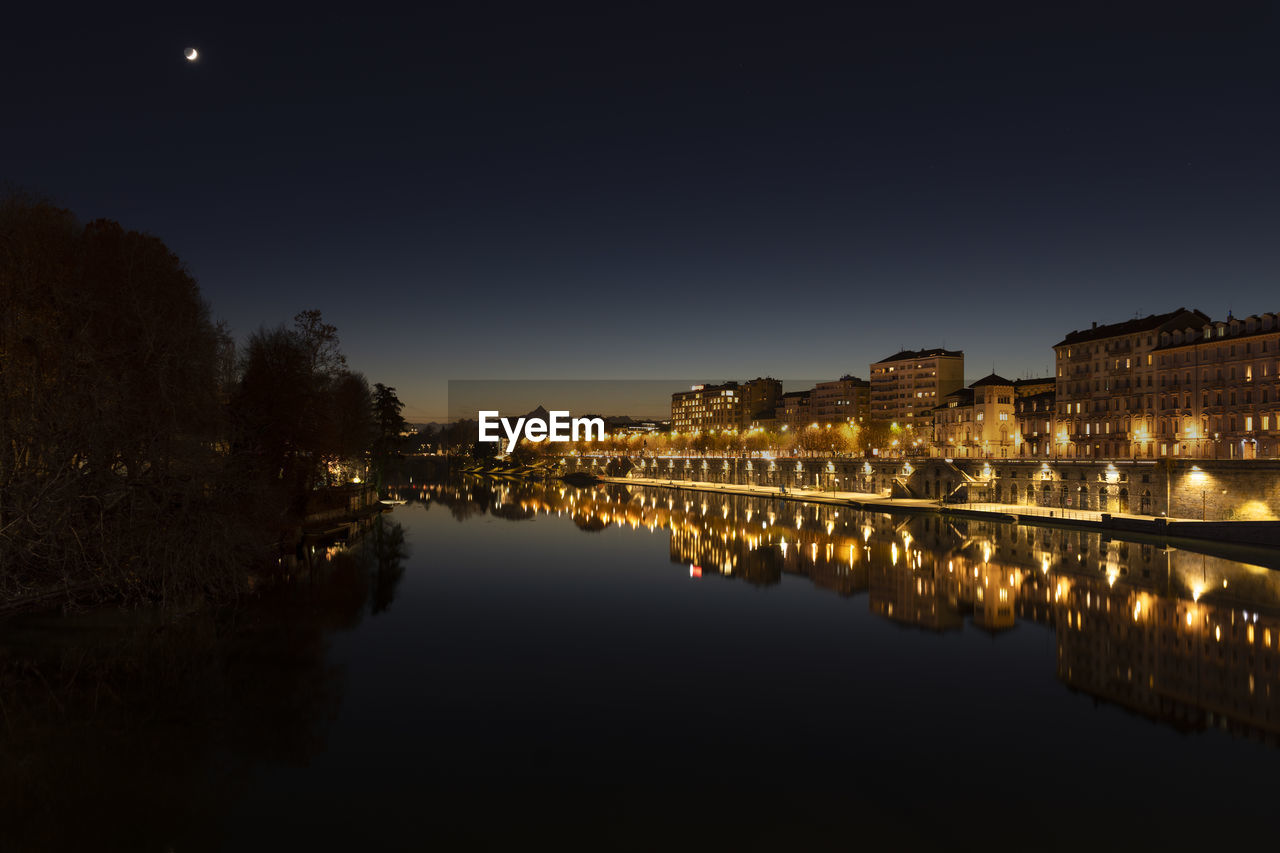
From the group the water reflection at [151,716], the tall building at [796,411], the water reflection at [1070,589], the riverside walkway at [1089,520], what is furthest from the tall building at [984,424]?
the water reflection at [151,716]

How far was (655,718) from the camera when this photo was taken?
16.8m

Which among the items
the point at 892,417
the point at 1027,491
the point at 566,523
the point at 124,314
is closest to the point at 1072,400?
the point at 1027,491

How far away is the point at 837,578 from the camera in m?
36.5

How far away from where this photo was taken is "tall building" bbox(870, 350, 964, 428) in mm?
147000

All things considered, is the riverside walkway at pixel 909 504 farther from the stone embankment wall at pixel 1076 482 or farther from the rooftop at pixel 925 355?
the rooftop at pixel 925 355

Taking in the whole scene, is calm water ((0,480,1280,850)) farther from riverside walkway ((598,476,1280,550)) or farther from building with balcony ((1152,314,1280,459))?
building with balcony ((1152,314,1280,459))

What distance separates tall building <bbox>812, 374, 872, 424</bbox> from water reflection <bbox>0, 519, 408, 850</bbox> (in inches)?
5995

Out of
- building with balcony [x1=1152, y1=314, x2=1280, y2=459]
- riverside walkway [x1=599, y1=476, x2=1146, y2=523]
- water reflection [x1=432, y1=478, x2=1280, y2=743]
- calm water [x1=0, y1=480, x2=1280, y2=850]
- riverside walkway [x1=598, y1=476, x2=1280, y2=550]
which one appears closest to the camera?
calm water [x1=0, y1=480, x2=1280, y2=850]

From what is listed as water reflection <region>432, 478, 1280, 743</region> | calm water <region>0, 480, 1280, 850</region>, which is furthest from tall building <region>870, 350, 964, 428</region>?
calm water <region>0, 480, 1280, 850</region>

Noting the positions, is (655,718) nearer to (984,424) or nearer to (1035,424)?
(1035,424)

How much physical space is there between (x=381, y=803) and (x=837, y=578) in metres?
27.6

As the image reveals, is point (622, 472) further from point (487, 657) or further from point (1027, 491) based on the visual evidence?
point (487, 657)

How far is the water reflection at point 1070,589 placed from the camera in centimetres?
2005

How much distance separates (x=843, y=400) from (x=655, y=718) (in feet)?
523
